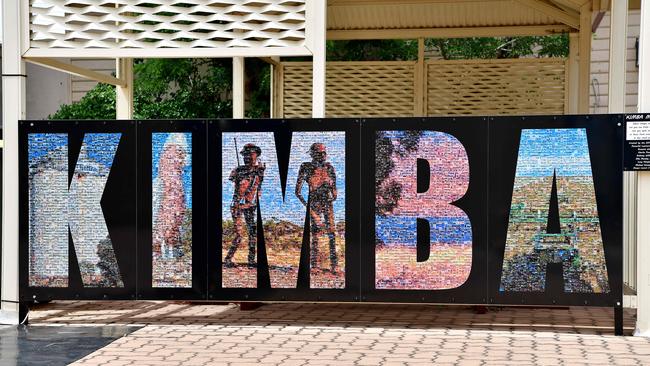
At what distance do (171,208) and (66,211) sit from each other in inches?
41.9

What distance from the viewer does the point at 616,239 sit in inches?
370

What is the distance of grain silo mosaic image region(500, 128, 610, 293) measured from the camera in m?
9.44

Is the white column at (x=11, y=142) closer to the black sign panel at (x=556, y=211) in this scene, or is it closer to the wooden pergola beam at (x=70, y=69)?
the wooden pergola beam at (x=70, y=69)

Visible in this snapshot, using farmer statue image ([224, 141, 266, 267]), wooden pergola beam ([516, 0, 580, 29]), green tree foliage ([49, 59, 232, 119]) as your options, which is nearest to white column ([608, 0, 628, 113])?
wooden pergola beam ([516, 0, 580, 29])

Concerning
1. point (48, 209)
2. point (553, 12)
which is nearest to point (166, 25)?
point (48, 209)

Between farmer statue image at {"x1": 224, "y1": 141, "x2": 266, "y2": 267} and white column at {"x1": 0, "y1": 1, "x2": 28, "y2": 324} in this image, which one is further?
white column at {"x1": 0, "y1": 1, "x2": 28, "y2": 324}

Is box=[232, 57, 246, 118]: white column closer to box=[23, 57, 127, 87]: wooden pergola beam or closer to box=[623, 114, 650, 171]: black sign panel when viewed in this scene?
box=[23, 57, 127, 87]: wooden pergola beam

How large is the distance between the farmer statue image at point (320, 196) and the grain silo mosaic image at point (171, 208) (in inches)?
46.0

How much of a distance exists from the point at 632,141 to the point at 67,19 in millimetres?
5614

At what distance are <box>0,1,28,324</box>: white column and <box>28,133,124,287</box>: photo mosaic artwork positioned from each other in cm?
19

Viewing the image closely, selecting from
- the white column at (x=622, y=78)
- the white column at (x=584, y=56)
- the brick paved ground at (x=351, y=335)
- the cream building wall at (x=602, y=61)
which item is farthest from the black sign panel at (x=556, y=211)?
the cream building wall at (x=602, y=61)

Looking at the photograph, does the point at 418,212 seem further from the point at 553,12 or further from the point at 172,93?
the point at 172,93

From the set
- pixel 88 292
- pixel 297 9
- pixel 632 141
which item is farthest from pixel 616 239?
pixel 88 292

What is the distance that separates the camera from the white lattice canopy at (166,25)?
999cm
